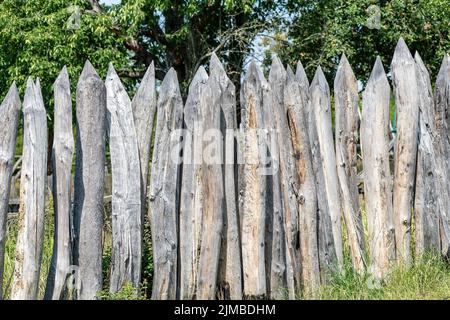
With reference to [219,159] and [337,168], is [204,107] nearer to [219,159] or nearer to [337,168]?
[219,159]

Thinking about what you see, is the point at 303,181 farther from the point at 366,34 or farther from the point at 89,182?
the point at 366,34

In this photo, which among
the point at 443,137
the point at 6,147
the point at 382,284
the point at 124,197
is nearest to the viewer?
the point at 6,147

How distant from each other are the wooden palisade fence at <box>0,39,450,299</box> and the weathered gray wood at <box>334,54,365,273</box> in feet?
0.03

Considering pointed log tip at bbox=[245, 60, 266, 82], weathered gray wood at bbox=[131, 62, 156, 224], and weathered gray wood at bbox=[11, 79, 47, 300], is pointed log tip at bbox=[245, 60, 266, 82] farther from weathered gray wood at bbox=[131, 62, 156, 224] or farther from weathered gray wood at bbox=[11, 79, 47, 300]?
weathered gray wood at bbox=[11, 79, 47, 300]

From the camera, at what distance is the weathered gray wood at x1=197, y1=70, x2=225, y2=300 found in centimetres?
469

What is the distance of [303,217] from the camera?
5.02m

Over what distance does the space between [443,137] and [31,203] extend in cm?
319

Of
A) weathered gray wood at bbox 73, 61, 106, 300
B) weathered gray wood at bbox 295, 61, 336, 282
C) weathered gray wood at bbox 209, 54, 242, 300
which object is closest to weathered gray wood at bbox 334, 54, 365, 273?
weathered gray wood at bbox 295, 61, 336, 282

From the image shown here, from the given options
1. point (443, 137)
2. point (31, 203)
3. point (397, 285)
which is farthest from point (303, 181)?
point (31, 203)

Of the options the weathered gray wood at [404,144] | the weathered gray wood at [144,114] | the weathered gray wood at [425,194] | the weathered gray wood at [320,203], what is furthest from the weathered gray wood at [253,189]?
the weathered gray wood at [425,194]

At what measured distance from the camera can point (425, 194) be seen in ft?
17.5

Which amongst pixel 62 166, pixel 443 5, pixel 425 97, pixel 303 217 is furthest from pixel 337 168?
pixel 443 5

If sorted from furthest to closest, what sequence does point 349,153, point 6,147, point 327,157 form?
point 349,153, point 327,157, point 6,147
